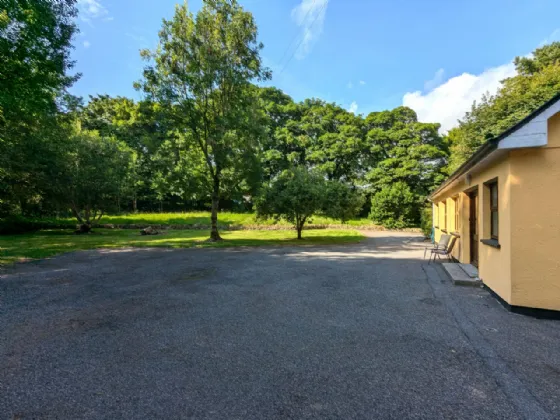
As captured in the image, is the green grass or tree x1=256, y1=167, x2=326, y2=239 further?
the green grass

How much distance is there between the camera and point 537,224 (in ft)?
15.0

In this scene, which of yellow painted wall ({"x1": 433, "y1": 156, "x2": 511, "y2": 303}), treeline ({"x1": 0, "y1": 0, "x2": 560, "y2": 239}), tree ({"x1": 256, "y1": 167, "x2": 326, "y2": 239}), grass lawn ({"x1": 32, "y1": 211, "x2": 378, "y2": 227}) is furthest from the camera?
grass lawn ({"x1": 32, "y1": 211, "x2": 378, "y2": 227})

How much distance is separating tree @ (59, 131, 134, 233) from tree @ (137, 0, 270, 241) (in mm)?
7641

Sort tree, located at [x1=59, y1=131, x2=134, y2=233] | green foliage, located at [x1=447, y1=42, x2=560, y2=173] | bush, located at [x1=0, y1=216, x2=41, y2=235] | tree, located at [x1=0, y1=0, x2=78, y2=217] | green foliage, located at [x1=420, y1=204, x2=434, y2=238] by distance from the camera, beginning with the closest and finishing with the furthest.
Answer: tree, located at [x1=0, y1=0, x2=78, y2=217] < green foliage, located at [x1=447, y1=42, x2=560, y2=173] < tree, located at [x1=59, y1=131, x2=134, y2=233] < green foliage, located at [x1=420, y1=204, x2=434, y2=238] < bush, located at [x1=0, y1=216, x2=41, y2=235]

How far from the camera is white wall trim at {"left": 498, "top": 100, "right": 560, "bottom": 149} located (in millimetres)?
4355

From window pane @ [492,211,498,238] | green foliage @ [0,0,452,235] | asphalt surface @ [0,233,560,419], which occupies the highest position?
green foliage @ [0,0,452,235]

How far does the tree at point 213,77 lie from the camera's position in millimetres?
14492

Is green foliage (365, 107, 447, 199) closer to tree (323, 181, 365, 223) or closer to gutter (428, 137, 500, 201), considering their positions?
tree (323, 181, 365, 223)

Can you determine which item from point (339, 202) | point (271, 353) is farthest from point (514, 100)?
point (271, 353)

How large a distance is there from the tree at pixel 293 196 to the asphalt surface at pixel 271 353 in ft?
29.9

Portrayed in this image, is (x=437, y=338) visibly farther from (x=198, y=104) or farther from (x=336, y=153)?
(x=336, y=153)

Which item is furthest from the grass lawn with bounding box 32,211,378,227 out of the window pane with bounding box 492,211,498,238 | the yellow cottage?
the yellow cottage

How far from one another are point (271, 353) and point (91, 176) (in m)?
20.3

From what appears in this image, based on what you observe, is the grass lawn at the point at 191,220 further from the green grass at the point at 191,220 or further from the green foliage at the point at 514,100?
the green foliage at the point at 514,100
